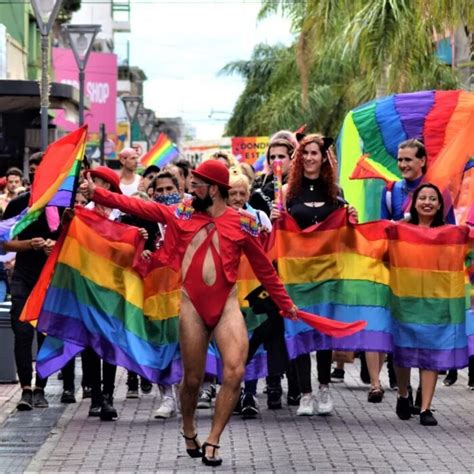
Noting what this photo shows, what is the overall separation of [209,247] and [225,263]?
0.14m

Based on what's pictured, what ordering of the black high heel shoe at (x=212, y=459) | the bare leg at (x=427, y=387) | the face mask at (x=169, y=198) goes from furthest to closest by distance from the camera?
the face mask at (x=169, y=198) < the bare leg at (x=427, y=387) < the black high heel shoe at (x=212, y=459)

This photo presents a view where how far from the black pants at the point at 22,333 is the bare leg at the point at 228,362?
312cm

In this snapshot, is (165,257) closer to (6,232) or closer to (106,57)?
(6,232)

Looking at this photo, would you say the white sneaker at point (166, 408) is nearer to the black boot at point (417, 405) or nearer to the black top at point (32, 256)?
the black top at point (32, 256)

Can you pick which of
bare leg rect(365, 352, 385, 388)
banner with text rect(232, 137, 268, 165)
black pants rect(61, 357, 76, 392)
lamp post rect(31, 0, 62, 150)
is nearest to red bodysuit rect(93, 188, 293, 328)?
bare leg rect(365, 352, 385, 388)

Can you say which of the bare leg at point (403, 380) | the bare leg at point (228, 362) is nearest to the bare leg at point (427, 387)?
the bare leg at point (403, 380)

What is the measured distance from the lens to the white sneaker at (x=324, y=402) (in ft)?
38.7

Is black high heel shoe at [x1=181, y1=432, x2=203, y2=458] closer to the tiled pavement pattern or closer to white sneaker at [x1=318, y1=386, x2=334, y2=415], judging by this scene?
the tiled pavement pattern

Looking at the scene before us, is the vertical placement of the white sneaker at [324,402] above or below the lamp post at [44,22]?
below

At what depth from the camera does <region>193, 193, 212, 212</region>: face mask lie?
9.67 m

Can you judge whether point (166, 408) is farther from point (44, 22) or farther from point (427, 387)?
point (44, 22)

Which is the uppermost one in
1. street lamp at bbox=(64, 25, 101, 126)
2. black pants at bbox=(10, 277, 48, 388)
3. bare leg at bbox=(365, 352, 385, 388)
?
street lamp at bbox=(64, 25, 101, 126)

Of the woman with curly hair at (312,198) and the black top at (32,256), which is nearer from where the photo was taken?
the woman with curly hair at (312,198)

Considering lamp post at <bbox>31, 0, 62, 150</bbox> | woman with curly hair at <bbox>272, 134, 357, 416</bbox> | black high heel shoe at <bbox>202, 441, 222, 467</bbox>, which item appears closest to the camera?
black high heel shoe at <bbox>202, 441, 222, 467</bbox>
